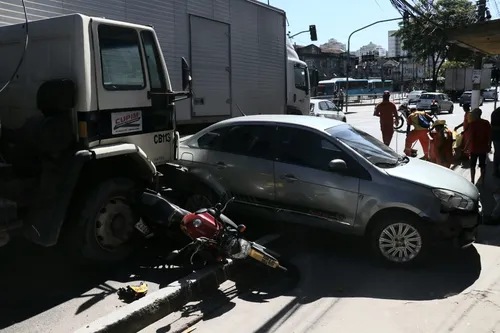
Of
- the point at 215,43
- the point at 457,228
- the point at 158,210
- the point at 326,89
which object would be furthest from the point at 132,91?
the point at 326,89

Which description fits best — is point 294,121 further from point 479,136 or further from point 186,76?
point 479,136

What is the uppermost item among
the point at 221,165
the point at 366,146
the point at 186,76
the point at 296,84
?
the point at 296,84

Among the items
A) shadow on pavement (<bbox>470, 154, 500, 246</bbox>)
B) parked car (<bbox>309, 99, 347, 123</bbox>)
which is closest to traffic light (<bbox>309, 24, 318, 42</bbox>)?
parked car (<bbox>309, 99, 347, 123</bbox>)

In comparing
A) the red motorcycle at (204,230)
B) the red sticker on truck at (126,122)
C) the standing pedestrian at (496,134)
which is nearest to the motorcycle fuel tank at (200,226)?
the red motorcycle at (204,230)

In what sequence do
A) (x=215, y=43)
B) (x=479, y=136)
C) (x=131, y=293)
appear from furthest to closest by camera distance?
(x=215, y=43), (x=479, y=136), (x=131, y=293)

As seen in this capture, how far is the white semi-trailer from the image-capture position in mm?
6984

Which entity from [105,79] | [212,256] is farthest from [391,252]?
[105,79]

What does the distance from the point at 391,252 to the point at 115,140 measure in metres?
3.17

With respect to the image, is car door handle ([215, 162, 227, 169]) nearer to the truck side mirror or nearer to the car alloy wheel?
the truck side mirror

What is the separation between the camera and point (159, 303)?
4000 millimetres

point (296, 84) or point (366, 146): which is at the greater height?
point (296, 84)

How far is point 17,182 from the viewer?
4059mm

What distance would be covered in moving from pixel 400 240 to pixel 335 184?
93 cm

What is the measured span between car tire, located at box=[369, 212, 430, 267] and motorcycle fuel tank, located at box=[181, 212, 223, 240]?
1808 millimetres
